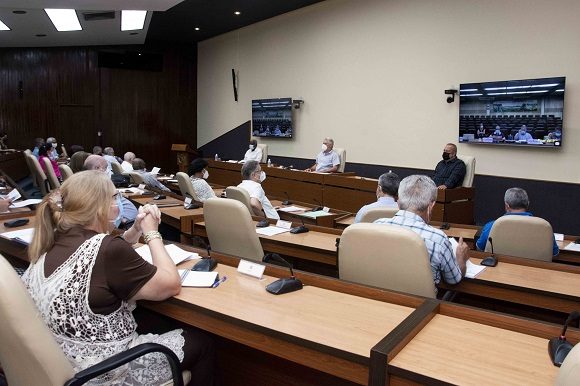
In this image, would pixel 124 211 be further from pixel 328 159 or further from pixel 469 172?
pixel 328 159

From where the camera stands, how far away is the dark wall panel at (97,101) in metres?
13.0

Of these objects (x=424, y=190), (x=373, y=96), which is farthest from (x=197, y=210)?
(x=373, y=96)

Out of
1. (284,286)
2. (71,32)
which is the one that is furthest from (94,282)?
(71,32)

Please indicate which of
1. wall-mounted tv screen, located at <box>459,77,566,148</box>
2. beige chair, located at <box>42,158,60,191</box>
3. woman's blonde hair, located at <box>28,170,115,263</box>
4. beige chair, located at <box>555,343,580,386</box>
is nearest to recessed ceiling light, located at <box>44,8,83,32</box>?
beige chair, located at <box>42,158,60,191</box>

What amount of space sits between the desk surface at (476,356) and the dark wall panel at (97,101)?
13.4m

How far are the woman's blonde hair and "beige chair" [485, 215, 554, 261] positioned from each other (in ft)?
Answer: 8.26

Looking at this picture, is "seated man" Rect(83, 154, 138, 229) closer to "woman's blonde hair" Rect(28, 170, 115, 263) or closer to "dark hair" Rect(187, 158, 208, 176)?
"dark hair" Rect(187, 158, 208, 176)

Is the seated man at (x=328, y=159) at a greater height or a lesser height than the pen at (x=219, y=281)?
greater

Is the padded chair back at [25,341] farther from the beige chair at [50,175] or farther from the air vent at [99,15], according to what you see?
the air vent at [99,15]

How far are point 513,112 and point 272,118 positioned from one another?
5.75 m

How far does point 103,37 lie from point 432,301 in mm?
12190

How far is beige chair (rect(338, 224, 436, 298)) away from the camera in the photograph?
7.24ft

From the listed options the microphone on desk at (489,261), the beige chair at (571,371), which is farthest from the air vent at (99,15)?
the beige chair at (571,371)

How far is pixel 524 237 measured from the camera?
10.5 feet
